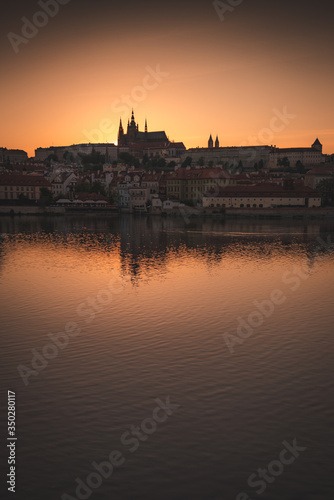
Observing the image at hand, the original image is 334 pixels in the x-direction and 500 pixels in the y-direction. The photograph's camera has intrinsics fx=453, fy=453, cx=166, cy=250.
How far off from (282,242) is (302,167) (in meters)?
138

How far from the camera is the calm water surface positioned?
8555mm

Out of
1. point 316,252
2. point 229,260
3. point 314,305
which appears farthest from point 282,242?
point 314,305

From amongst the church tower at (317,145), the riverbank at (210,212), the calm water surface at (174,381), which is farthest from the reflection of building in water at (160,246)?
the church tower at (317,145)

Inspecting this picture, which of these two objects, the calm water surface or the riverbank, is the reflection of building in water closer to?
the calm water surface

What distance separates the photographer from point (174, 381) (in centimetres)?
1243

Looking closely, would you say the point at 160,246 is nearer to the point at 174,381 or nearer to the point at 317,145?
the point at 174,381

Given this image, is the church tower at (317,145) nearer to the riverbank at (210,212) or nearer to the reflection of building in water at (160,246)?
the riverbank at (210,212)

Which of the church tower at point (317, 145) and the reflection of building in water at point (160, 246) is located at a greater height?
the church tower at point (317, 145)

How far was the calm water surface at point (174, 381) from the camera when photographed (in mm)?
8555

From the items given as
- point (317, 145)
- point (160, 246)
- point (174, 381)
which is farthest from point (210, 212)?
point (317, 145)

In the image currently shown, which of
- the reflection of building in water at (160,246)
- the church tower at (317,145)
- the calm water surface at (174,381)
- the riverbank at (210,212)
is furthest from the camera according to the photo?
the church tower at (317,145)

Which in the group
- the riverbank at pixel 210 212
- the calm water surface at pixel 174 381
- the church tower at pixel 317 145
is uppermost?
the church tower at pixel 317 145

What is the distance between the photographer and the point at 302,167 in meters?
176

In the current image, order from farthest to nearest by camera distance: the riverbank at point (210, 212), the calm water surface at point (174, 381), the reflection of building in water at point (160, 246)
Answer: the riverbank at point (210, 212)
the reflection of building in water at point (160, 246)
the calm water surface at point (174, 381)
